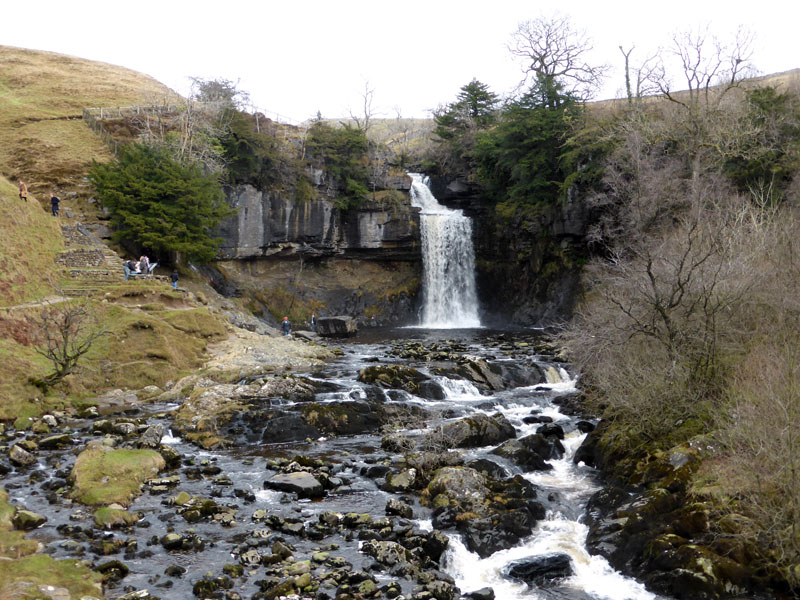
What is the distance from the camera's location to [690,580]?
8570mm

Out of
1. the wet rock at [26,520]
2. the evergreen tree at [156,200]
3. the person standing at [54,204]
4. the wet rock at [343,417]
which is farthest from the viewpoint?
the evergreen tree at [156,200]

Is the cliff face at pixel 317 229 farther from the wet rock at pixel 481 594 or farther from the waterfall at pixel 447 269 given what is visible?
the wet rock at pixel 481 594

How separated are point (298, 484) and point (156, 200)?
2614 centimetres

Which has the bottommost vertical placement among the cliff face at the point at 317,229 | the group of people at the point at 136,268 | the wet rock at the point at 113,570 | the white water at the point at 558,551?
the white water at the point at 558,551

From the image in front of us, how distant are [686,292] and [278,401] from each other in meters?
12.7

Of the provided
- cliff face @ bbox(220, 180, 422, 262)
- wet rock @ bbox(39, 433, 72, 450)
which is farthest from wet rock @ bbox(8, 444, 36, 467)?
cliff face @ bbox(220, 180, 422, 262)

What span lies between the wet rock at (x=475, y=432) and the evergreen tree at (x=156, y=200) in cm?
2348

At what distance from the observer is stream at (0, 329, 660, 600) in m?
9.45

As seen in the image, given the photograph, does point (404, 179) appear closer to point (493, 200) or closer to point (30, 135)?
point (493, 200)

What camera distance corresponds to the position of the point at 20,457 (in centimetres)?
1405

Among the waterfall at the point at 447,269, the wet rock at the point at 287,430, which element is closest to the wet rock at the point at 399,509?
the wet rock at the point at 287,430

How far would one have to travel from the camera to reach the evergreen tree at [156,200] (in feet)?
109

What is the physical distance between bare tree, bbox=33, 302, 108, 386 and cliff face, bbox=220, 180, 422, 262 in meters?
18.3

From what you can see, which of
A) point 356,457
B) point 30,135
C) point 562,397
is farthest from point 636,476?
point 30,135
